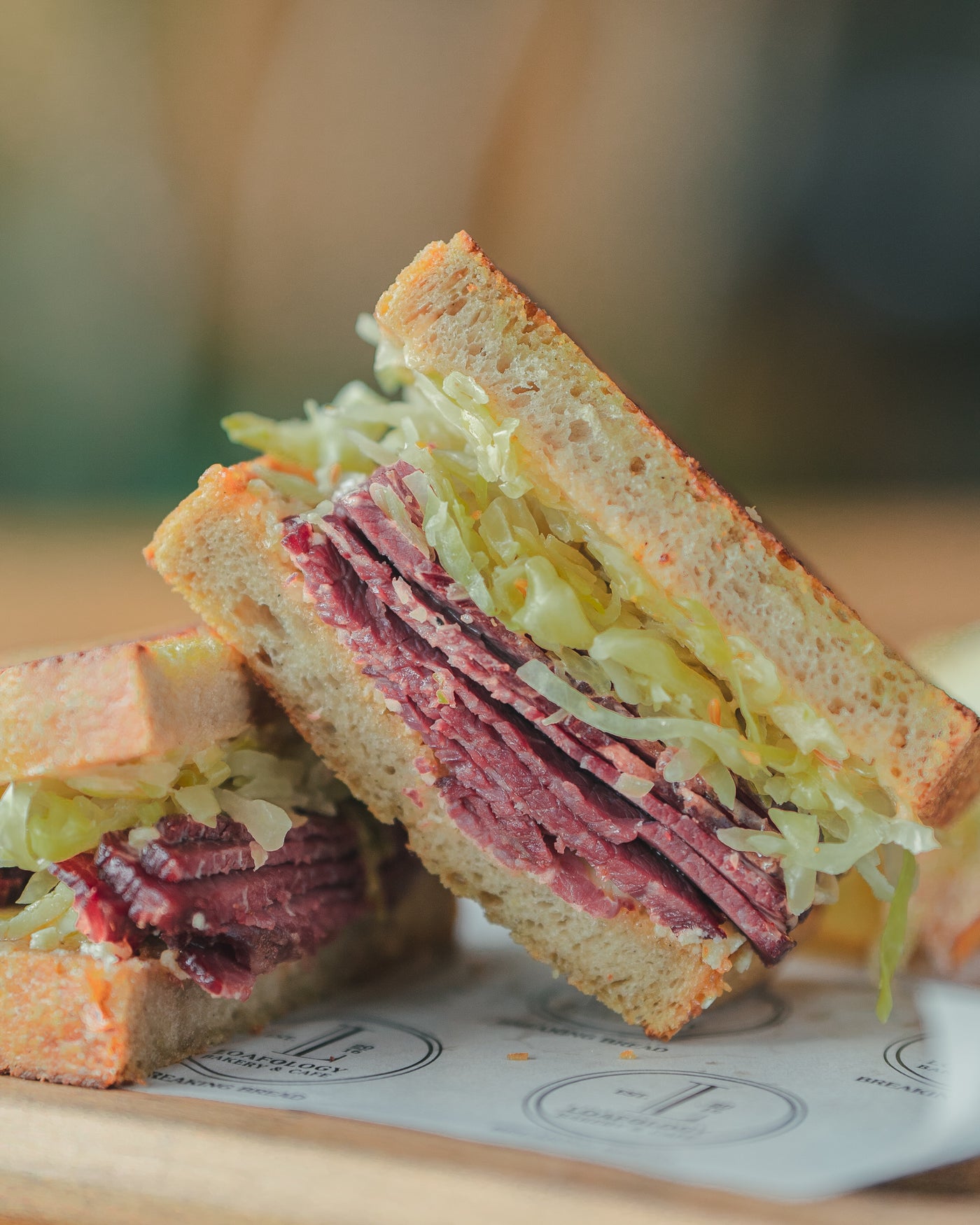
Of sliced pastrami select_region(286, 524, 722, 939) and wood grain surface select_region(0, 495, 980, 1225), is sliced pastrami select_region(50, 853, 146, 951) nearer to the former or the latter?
wood grain surface select_region(0, 495, 980, 1225)

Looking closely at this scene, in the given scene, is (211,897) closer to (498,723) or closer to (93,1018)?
(93,1018)

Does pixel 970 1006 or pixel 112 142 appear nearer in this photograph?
pixel 970 1006

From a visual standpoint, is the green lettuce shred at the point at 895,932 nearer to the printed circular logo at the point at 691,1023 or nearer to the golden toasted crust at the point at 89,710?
the printed circular logo at the point at 691,1023

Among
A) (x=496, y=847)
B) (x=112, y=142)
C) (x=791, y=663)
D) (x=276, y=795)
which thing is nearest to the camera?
(x=791, y=663)

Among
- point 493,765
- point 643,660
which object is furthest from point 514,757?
point 643,660

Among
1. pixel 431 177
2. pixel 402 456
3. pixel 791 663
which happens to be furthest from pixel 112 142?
pixel 791 663

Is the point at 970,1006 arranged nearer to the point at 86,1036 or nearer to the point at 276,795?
the point at 276,795
